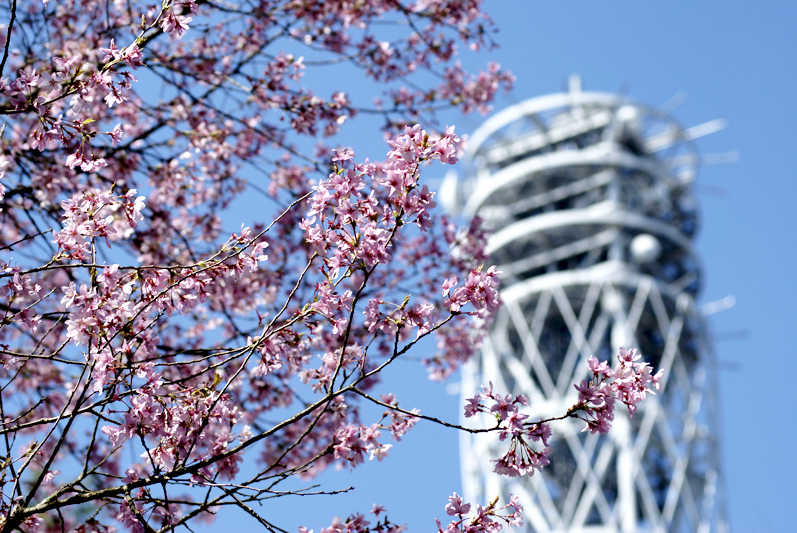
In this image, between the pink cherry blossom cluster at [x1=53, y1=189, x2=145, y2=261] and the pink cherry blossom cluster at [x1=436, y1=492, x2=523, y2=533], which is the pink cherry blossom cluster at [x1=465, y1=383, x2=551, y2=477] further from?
the pink cherry blossom cluster at [x1=53, y1=189, x2=145, y2=261]

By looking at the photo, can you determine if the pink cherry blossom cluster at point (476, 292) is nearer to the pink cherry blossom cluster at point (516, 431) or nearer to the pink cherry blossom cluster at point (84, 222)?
the pink cherry blossom cluster at point (516, 431)

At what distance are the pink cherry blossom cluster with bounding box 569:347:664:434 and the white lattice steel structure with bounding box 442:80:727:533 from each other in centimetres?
2275

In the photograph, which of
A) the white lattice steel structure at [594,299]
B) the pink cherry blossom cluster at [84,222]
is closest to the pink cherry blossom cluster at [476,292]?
the pink cherry blossom cluster at [84,222]

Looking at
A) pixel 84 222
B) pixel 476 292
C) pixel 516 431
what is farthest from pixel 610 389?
pixel 84 222

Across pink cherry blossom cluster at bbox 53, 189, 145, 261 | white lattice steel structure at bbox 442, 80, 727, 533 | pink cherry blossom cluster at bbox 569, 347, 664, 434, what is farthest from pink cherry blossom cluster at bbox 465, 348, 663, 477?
white lattice steel structure at bbox 442, 80, 727, 533

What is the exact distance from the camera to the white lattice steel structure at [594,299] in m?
26.6

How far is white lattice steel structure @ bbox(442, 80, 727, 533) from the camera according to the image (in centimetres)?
2662

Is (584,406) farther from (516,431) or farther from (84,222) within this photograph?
(84,222)

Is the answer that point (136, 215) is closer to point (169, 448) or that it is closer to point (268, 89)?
point (169, 448)

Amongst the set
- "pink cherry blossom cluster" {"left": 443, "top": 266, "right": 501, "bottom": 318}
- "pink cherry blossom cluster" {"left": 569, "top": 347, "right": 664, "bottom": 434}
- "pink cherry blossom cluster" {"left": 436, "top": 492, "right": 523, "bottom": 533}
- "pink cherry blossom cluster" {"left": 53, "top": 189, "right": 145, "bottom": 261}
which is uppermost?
"pink cherry blossom cluster" {"left": 53, "top": 189, "right": 145, "bottom": 261}

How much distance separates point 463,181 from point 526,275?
4.31 meters

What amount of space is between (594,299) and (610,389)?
81.1ft

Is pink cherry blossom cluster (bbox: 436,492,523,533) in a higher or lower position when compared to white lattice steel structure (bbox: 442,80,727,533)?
lower

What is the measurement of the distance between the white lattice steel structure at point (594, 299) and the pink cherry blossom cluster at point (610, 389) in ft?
74.6
